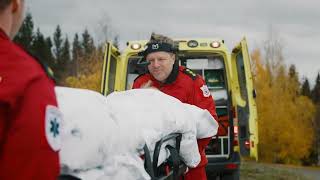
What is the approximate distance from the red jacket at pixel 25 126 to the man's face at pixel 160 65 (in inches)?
121

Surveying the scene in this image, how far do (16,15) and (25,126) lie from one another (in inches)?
14.0

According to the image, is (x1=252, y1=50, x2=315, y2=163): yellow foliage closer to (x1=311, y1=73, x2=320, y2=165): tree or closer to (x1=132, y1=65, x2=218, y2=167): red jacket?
(x1=311, y1=73, x2=320, y2=165): tree

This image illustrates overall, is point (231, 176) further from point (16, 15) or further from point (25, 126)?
point (25, 126)

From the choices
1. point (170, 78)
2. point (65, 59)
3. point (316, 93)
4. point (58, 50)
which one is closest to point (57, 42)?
point (58, 50)

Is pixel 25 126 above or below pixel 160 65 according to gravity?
below

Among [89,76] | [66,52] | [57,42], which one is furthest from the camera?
[57,42]

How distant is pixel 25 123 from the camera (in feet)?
5.08

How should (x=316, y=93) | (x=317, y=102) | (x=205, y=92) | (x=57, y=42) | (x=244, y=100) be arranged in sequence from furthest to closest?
(x=57, y=42), (x=316, y=93), (x=317, y=102), (x=244, y=100), (x=205, y=92)

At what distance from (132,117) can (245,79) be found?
18.6 feet

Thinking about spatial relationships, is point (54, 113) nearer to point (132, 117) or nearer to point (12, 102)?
point (12, 102)

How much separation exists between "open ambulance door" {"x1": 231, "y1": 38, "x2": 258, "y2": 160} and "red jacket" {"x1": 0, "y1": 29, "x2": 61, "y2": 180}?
262 inches

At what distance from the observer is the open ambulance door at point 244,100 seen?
325 inches

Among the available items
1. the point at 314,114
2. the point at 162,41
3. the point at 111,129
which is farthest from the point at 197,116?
the point at 314,114

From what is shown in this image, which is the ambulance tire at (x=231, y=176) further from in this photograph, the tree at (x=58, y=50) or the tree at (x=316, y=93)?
the tree at (x=316, y=93)
